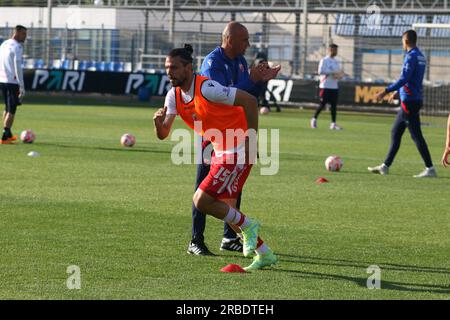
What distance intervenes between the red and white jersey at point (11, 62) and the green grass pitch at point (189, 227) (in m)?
1.49

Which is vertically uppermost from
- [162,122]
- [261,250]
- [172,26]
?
[172,26]

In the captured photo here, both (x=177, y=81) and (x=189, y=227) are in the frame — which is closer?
(x=177, y=81)

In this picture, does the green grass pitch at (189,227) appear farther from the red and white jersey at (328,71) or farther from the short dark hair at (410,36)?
the red and white jersey at (328,71)

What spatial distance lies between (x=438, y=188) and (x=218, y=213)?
25.8ft

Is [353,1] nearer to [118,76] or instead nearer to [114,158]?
[118,76]

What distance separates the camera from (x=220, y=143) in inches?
388

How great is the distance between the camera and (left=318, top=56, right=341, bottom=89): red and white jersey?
102 feet

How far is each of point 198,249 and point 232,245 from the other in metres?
0.55

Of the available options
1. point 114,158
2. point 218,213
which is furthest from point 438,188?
point 218,213

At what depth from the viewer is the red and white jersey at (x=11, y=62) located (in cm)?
2255

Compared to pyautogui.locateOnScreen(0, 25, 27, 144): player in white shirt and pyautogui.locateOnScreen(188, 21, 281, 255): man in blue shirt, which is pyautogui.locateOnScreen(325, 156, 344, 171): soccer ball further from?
pyautogui.locateOnScreen(188, 21, 281, 255): man in blue shirt

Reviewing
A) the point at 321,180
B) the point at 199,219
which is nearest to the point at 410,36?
the point at 321,180

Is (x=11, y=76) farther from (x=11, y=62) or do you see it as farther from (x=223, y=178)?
(x=223, y=178)

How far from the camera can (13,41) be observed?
22.7 metres
